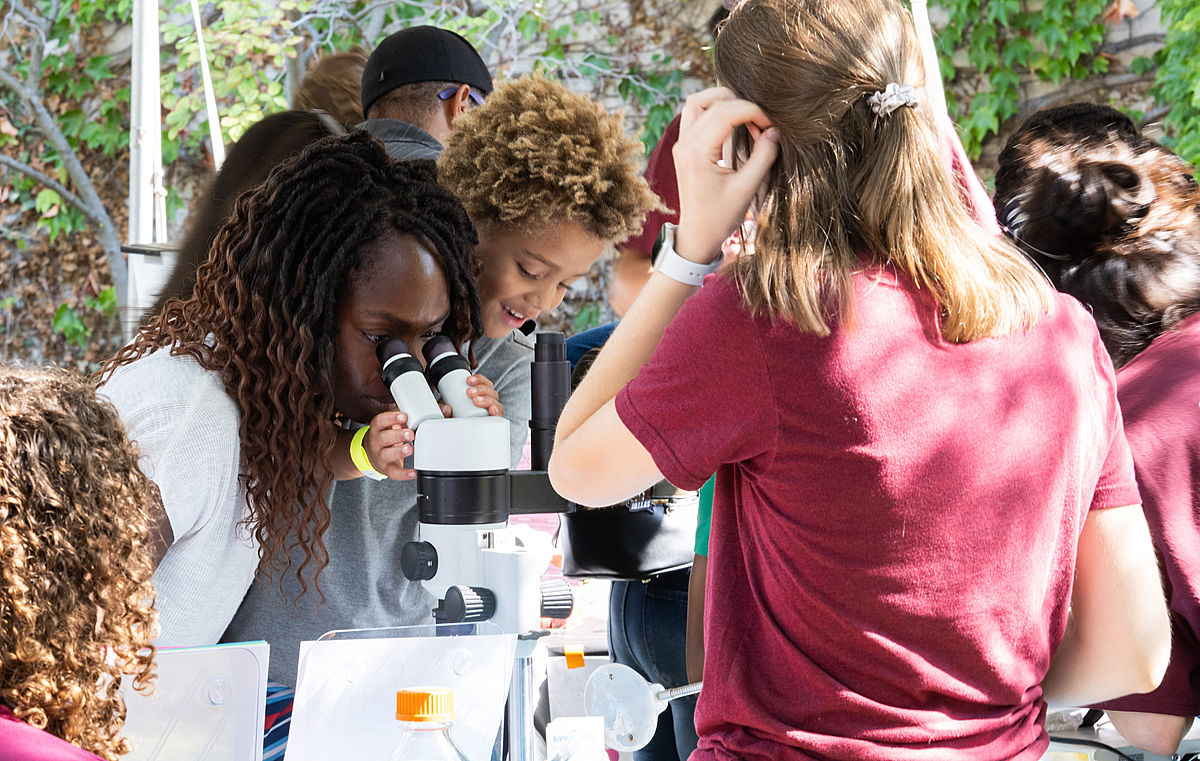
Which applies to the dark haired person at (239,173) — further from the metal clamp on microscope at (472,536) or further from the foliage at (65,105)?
the foliage at (65,105)

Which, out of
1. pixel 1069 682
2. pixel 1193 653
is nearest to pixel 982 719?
pixel 1069 682

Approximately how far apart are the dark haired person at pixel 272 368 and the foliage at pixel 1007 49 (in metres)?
3.92

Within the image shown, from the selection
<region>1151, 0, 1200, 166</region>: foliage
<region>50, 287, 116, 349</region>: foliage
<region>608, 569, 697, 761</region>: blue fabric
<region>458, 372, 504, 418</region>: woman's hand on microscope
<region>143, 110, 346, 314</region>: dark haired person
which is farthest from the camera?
<region>50, 287, 116, 349</region>: foliage

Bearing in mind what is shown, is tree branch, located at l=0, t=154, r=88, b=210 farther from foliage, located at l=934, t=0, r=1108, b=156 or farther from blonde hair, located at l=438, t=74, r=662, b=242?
blonde hair, located at l=438, t=74, r=662, b=242

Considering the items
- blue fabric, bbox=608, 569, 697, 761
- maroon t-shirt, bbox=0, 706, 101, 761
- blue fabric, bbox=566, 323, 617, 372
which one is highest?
blue fabric, bbox=566, 323, 617, 372

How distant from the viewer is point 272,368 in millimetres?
1334

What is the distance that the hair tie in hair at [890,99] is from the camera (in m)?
0.97

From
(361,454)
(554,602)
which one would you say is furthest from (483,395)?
(554,602)

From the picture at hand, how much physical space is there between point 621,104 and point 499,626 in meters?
4.75

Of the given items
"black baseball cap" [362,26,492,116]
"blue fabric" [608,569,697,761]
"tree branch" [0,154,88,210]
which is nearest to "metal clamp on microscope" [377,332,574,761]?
"blue fabric" [608,569,697,761]

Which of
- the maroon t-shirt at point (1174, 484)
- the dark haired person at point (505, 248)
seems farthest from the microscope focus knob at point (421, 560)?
the maroon t-shirt at point (1174, 484)

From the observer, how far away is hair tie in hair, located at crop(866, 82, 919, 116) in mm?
966

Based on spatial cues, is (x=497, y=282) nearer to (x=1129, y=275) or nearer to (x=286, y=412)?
(x=286, y=412)

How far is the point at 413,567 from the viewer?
3.79 ft
